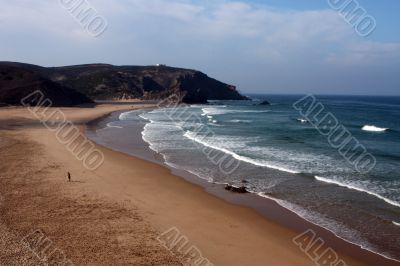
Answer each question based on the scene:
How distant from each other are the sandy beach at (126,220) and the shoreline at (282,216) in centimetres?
12

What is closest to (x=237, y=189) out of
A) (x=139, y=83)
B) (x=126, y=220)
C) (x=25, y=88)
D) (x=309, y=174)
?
(x=309, y=174)

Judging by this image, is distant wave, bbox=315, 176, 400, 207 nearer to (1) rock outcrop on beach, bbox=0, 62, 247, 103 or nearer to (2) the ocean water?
(2) the ocean water

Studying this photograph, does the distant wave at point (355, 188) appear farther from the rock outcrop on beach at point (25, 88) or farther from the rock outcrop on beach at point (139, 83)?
the rock outcrop on beach at point (139, 83)

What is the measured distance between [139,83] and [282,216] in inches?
4724

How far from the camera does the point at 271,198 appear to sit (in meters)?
15.9

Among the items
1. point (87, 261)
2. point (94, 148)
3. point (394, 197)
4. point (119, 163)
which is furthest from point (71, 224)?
point (94, 148)

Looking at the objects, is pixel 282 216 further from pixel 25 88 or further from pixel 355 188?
pixel 25 88

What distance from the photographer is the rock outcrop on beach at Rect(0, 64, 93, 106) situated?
212 feet

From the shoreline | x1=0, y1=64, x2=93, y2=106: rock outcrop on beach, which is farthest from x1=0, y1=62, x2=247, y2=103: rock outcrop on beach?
the shoreline

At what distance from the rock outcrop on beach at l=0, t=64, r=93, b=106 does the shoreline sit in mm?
52726

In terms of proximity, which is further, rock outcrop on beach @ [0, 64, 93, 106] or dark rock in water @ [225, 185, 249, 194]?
rock outcrop on beach @ [0, 64, 93, 106]

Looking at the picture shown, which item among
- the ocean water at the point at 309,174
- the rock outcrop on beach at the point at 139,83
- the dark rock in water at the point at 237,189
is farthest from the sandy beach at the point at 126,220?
the rock outcrop on beach at the point at 139,83

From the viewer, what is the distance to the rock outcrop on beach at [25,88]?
64562mm

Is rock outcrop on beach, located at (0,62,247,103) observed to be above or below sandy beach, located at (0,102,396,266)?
above
